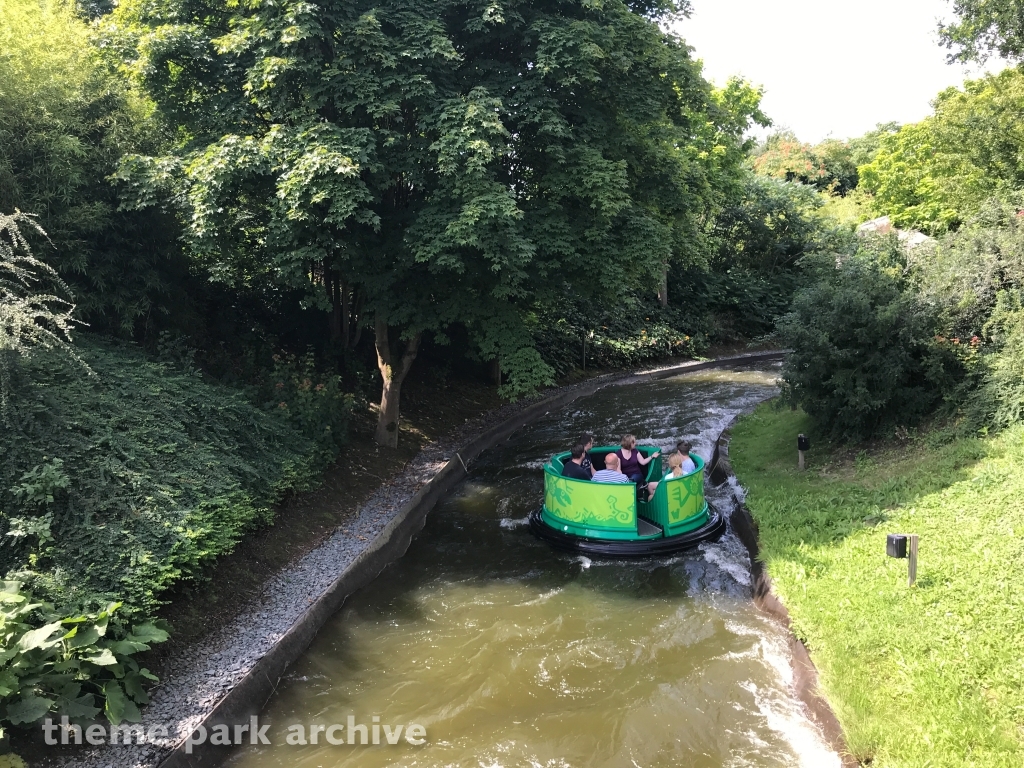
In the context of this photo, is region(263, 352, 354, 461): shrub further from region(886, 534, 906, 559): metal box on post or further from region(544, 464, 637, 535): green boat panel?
region(886, 534, 906, 559): metal box on post

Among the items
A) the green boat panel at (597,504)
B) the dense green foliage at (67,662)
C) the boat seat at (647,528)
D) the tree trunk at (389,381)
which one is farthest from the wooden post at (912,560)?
the tree trunk at (389,381)

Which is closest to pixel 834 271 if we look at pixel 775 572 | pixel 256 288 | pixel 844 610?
pixel 775 572

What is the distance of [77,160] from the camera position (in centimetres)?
962

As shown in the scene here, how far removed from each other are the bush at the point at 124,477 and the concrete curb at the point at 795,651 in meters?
5.85

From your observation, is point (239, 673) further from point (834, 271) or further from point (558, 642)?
point (834, 271)

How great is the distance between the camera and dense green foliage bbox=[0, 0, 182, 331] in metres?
9.05

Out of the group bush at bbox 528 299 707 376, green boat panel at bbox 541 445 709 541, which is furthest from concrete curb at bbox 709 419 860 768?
bush at bbox 528 299 707 376

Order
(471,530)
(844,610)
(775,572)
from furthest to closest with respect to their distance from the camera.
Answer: (471,530) → (775,572) → (844,610)

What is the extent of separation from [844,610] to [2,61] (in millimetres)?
12046

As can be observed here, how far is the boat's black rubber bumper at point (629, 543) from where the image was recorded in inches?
354

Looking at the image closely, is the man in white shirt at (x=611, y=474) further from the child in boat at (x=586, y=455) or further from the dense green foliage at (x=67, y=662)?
the dense green foliage at (x=67, y=662)

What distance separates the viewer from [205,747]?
5.37 metres

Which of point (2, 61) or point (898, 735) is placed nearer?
point (898, 735)

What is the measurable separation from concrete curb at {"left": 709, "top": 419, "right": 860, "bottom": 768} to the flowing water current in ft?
0.35
